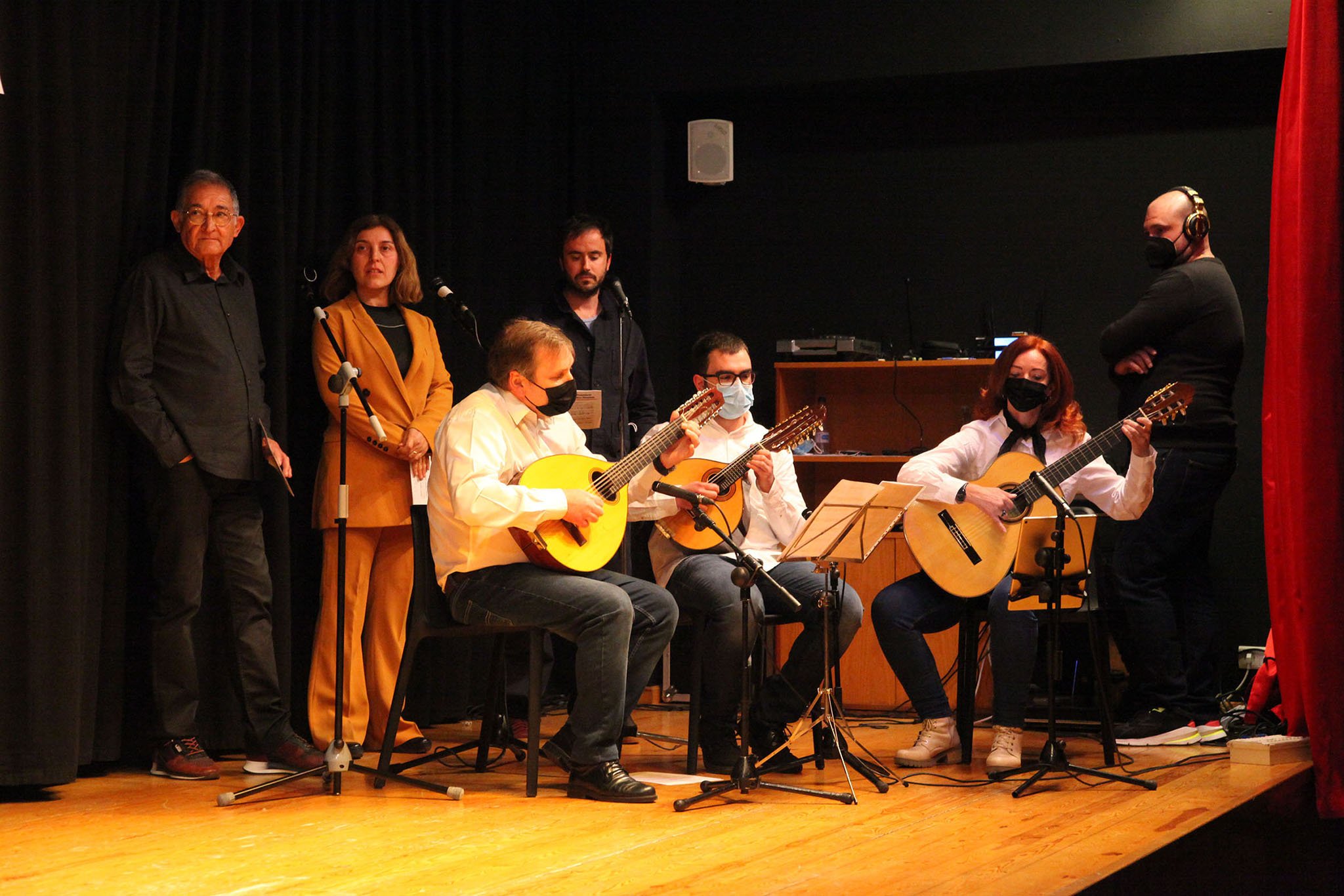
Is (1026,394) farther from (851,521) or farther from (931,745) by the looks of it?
(931,745)

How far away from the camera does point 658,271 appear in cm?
643

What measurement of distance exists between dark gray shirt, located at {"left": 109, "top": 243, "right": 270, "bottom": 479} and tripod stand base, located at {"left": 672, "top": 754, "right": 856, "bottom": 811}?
1.67 metres

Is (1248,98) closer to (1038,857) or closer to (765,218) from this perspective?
(765,218)

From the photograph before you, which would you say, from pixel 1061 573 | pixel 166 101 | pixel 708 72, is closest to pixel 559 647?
pixel 1061 573

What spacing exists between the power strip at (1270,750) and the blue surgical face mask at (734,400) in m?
1.83

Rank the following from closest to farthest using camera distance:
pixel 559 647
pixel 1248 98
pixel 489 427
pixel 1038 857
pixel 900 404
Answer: pixel 1038 857, pixel 489 427, pixel 559 647, pixel 1248 98, pixel 900 404

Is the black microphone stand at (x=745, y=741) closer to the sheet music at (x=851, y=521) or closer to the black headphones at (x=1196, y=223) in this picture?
the sheet music at (x=851, y=521)

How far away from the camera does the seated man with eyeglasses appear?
13.3ft

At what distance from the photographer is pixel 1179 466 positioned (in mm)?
4680

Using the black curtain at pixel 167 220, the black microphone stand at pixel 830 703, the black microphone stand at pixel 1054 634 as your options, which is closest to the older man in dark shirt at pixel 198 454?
the black curtain at pixel 167 220

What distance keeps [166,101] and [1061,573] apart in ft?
10.1

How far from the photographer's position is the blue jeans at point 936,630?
→ 4094mm

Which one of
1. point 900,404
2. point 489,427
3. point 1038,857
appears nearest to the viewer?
point 1038,857

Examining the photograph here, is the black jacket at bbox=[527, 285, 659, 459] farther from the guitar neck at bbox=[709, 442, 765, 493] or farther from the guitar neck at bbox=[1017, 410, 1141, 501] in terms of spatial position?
the guitar neck at bbox=[1017, 410, 1141, 501]
